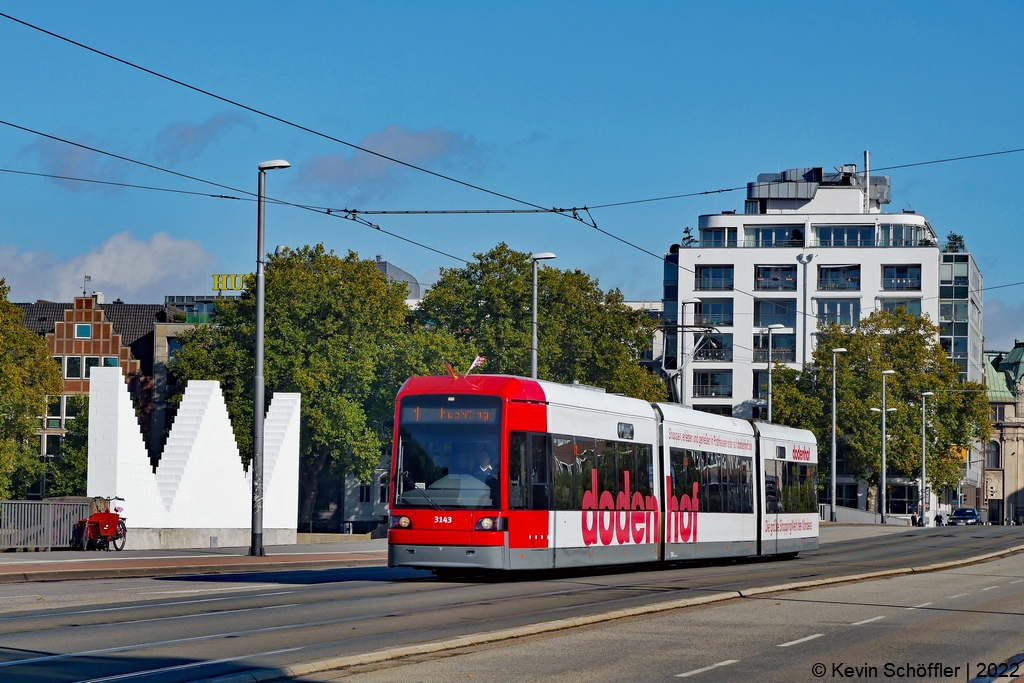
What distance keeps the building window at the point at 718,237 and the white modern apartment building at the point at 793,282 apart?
0.08 metres

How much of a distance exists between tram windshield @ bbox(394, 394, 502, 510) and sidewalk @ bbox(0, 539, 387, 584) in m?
5.69

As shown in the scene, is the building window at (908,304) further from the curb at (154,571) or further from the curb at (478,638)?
the curb at (478,638)

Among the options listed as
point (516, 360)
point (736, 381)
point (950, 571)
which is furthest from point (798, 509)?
point (736, 381)

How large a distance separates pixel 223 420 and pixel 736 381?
238ft

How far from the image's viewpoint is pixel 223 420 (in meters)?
39.5

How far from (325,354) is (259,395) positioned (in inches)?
1525

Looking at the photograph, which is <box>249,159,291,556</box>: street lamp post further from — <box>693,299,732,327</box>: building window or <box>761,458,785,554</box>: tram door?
<box>693,299,732,327</box>: building window

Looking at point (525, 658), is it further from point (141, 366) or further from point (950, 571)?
point (141, 366)

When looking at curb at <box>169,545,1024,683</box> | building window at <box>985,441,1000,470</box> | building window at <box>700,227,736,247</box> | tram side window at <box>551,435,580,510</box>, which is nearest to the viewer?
curb at <box>169,545,1024,683</box>

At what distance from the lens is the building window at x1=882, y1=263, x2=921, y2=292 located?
106 meters

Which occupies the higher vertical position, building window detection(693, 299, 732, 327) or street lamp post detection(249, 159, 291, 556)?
building window detection(693, 299, 732, 327)

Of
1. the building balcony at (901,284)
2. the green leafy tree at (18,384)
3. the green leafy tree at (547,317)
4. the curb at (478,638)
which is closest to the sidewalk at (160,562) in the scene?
the curb at (478,638)

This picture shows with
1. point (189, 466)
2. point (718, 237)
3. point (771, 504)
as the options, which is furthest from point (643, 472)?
point (718, 237)

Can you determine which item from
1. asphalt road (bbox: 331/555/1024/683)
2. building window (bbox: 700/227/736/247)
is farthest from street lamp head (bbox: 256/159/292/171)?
building window (bbox: 700/227/736/247)
